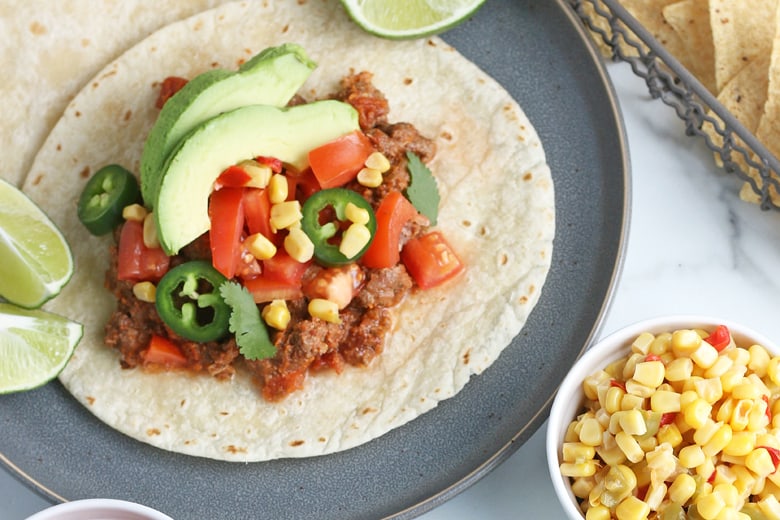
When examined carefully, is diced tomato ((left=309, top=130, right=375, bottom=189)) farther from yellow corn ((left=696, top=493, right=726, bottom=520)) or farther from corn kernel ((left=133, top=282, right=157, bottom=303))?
yellow corn ((left=696, top=493, right=726, bottom=520))

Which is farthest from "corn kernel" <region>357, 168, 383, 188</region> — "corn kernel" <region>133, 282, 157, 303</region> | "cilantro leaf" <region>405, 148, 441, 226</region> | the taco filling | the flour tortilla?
"corn kernel" <region>133, 282, 157, 303</region>

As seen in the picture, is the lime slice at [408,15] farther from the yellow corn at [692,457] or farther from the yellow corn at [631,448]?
the yellow corn at [692,457]

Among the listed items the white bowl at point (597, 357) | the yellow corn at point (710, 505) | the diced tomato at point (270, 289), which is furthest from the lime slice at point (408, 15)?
the yellow corn at point (710, 505)

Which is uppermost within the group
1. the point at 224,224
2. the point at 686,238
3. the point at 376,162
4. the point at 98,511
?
the point at 224,224

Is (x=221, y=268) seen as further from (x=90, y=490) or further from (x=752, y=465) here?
(x=752, y=465)

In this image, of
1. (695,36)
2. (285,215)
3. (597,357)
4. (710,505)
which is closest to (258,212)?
(285,215)

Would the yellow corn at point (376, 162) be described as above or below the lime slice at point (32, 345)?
above

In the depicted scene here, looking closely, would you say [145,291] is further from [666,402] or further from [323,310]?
[666,402]
